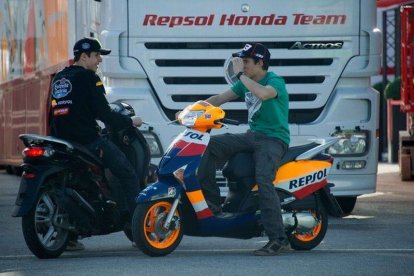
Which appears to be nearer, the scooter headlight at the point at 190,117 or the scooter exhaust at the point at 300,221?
the scooter headlight at the point at 190,117

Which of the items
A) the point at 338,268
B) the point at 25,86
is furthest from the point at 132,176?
the point at 25,86

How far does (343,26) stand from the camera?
15.1 m

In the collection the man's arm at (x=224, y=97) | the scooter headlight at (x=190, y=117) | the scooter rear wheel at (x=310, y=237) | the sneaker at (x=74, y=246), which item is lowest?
the sneaker at (x=74, y=246)

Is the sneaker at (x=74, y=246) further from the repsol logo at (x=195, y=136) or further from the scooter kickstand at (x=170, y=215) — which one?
the repsol logo at (x=195, y=136)

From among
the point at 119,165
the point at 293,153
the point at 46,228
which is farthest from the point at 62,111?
the point at 293,153

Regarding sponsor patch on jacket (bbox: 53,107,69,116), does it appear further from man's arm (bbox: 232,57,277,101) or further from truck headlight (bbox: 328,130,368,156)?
truck headlight (bbox: 328,130,368,156)

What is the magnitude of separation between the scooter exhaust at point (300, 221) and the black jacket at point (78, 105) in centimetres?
162

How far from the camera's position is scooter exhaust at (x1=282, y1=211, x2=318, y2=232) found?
1163 centimetres

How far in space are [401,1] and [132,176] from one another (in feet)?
35.7

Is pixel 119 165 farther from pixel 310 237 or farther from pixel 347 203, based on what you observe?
pixel 347 203

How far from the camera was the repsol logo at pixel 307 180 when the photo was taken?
11707mm

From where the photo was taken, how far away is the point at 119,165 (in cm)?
1153

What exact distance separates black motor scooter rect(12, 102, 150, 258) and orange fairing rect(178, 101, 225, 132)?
0.76 meters

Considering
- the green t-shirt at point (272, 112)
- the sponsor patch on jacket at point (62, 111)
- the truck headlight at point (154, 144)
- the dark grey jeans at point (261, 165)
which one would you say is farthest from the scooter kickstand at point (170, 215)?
the truck headlight at point (154, 144)
